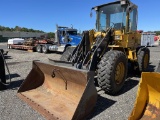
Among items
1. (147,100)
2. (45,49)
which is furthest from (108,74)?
(45,49)

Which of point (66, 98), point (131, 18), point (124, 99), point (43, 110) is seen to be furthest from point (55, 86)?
point (131, 18)

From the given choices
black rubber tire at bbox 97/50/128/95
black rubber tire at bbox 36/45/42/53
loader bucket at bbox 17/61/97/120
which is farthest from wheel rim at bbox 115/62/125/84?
black rubber tire at bbox 36/45/42/53

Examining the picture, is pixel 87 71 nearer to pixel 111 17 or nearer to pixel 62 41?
pixel 111 17

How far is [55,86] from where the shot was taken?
198 inches

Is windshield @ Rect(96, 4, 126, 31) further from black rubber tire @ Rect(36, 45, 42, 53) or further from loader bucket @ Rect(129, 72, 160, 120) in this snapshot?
black rubber tire @ Rect(36, 45, 42, 53)

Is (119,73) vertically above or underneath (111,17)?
underneath

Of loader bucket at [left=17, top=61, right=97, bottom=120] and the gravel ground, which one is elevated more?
loader bucket at [left=17, top=61, right=97, bottom=120]

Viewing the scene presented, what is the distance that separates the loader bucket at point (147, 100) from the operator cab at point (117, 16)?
3.37 meters

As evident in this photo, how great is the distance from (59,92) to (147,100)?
7.16 feet

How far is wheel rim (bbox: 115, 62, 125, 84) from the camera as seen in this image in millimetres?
5250

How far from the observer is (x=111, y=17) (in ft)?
23.0

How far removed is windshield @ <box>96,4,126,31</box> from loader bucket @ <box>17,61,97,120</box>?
3094 millimetres

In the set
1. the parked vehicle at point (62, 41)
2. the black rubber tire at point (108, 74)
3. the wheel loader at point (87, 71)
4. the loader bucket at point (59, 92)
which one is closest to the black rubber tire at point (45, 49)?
the parked vehicle at point (62, 41)

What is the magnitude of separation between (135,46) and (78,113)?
4710 mm
